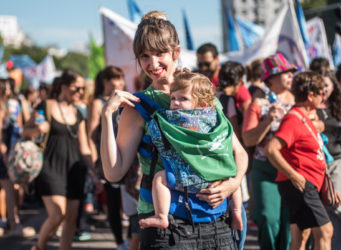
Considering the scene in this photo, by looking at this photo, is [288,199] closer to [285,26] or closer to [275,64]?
[275,64]

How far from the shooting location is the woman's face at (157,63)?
247 cm

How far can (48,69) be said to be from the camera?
1805 centimetres

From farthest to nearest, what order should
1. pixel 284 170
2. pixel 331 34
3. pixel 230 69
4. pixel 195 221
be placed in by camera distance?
pixel 331 34
pixel 230 69
pixel 284 170
pixel 195 221

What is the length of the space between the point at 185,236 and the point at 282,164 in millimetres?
1726

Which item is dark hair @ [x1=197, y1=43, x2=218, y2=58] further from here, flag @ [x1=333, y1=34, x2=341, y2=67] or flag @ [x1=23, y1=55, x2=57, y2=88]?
flag @ [x1=23, y1=55, x2=57, y2=88]

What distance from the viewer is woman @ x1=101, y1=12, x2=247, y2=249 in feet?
7.62

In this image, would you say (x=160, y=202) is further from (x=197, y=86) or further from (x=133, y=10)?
(x=133, y=10)

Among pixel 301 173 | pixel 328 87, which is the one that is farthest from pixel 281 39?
pixel 301 173

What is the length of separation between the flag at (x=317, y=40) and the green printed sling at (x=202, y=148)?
29.2 feet

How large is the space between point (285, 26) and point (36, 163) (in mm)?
5350

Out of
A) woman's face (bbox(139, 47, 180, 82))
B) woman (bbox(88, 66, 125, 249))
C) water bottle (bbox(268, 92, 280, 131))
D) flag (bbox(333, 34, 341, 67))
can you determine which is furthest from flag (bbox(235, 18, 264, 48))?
woman's face (bbox(139, 47, 180, 82))

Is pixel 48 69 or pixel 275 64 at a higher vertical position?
pixel 48 69

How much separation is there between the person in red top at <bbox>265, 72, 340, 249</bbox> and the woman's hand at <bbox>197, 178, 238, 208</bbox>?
1.59 m

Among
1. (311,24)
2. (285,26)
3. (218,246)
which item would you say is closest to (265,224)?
(218,246)
